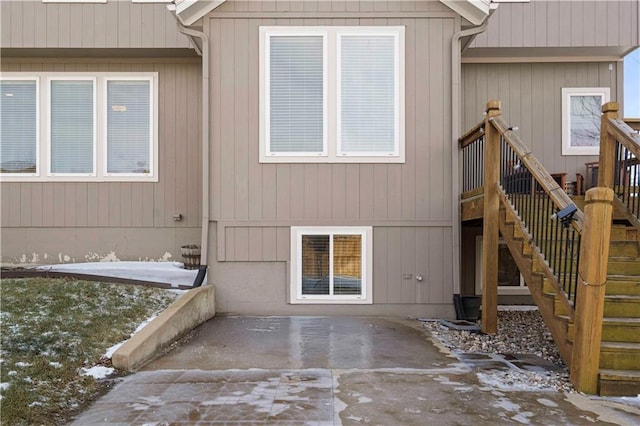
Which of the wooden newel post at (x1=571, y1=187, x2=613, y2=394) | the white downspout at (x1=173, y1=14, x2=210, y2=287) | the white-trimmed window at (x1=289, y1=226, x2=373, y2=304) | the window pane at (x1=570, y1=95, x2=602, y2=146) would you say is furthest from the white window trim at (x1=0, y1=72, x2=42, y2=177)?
the window pane at (x1=570, y1=95, x2=602, y2=146)

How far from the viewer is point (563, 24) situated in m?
7.43

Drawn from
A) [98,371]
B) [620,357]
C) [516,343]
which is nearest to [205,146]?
[98,371]

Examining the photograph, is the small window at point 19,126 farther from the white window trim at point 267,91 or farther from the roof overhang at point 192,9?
the white window trim at point 267,91

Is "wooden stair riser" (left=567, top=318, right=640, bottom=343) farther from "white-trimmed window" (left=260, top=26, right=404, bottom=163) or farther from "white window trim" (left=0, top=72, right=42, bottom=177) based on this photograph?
"white window trim" (left=0, top=72, right=42, bottom=177)

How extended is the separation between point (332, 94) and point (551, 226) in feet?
11.2

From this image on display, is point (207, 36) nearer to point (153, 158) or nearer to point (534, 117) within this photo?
point (153, 158)

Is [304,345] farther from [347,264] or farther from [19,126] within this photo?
[19,126]

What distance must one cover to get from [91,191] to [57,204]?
60 centimetres

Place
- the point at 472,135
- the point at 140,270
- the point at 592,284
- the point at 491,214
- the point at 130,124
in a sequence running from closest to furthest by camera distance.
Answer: the point at 592,284, the point at 491,214, the point at 472,135, the point at 140,270, the point at 130,124

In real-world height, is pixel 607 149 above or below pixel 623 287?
above

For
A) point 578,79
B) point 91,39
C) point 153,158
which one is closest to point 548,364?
point 578,79

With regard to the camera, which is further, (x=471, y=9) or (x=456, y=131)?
(x=456, y=131)

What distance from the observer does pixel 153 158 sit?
25.6 feet

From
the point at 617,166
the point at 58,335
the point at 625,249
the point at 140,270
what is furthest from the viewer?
the point at 140,270
